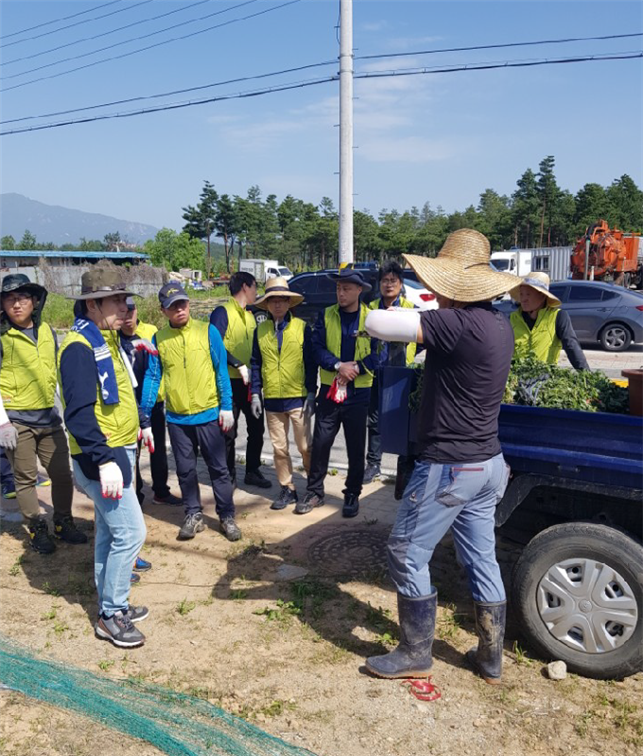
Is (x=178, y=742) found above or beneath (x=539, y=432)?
beneath

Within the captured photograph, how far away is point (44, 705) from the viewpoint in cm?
310

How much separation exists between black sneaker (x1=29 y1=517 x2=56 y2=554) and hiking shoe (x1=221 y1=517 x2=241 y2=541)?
127cm

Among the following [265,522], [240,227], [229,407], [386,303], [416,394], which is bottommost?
[265,522]

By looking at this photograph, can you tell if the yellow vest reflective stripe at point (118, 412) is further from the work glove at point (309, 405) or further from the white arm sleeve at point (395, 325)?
the work glove at point (309, 405)

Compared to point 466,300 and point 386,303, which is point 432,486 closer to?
point 466,300

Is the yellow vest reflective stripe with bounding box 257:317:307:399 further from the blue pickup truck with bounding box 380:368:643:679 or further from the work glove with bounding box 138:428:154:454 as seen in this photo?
the blue pickup truck with bounding box 380:368:643:679

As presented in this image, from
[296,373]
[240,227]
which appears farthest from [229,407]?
[240,227]

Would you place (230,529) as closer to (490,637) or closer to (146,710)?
(146,710)

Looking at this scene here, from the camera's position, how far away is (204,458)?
16.9 feet

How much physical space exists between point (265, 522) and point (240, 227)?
64924 mm

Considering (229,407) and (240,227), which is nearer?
(229,407)

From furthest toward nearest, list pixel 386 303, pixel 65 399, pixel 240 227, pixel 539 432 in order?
pixel 240 227 < pixel 386 303 < pixel 65 399 < pixel 539 432

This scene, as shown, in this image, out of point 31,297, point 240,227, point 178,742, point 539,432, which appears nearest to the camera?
point 178,742

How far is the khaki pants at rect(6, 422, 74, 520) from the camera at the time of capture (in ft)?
16.2
